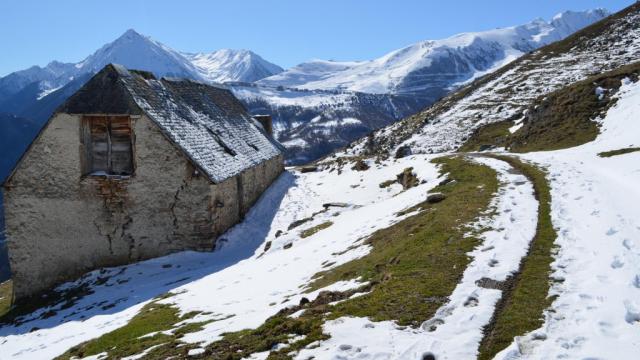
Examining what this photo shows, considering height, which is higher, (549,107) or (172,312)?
(549,107)

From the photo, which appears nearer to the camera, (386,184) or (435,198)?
(435,198)

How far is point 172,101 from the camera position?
25344mm

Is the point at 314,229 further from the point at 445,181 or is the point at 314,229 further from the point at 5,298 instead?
the point at 5,298

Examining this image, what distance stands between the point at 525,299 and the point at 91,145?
20.4 meters

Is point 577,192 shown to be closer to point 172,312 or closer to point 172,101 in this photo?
point 172,312

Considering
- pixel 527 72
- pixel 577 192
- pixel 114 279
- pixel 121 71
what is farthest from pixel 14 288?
pixel 527 72

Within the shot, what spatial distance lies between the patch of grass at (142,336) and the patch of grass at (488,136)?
97.5ft

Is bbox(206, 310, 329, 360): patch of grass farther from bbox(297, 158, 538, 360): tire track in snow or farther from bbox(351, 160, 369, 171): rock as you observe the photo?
bbox(351, 160, 369, 171): rock

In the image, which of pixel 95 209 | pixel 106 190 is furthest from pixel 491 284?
pixel 95 209

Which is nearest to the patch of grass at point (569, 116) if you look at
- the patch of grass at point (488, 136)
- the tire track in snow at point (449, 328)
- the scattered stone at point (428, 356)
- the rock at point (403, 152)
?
the patch of grass at point (488, 136)

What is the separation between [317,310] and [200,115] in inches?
841

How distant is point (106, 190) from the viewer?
21953mm

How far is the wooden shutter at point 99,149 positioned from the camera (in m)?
22.0

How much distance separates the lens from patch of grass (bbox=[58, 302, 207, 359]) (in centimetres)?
1001
